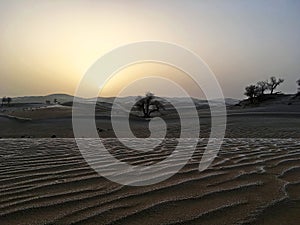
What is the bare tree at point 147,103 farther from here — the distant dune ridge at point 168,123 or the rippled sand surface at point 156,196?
the rippled sand surface at point 156,196

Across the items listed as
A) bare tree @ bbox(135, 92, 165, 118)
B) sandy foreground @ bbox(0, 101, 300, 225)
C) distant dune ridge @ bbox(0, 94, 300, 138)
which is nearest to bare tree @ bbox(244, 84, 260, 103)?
distant dune ridge @ bbox(0, 94, 300, 138)

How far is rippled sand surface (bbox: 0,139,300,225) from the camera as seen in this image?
3143 millimetres

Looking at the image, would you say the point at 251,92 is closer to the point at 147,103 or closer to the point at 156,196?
the point at 147,103

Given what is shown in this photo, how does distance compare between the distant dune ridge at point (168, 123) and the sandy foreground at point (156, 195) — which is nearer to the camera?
the sandy foreground at point (156, 195)

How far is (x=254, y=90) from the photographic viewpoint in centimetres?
5912

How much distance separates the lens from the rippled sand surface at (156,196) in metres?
3.14

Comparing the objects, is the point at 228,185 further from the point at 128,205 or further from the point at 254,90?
the point at 254,90

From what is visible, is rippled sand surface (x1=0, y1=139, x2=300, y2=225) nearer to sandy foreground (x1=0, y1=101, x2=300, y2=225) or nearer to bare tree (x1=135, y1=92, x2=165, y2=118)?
sandy foreground (x1=0, y1=101, x2=300, y2=225)

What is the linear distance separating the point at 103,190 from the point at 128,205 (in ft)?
2.15

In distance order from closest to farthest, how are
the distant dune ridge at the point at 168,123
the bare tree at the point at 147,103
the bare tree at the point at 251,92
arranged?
the distant dune ridge at the point at 168,123
the bare tree at the point at 147,103
the bare tree at the point at 251,92

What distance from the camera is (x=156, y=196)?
382cm

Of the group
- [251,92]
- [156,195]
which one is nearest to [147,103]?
[251,92]

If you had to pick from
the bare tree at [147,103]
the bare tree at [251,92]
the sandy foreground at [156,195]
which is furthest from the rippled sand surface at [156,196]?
the bare tree at [251,92]

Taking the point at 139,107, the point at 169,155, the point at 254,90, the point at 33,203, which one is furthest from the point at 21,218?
the point at 254,90
